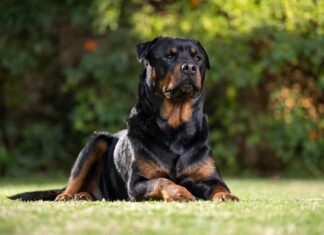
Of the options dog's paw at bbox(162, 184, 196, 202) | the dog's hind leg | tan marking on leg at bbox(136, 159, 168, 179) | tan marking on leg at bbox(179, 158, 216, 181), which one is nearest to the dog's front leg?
dog's paw at bbox(162, 184, 196, 202)

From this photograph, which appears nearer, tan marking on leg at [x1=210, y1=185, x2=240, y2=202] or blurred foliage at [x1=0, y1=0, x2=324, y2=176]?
tan marking on leg at [x1=210, y1=185, x2=240, y2=202]

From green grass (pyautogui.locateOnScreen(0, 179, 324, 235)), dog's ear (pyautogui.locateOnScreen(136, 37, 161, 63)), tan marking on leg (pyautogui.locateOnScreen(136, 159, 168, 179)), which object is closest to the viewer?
green grass (pyautogui.locateOnScreen(0, 179, 324, 235))

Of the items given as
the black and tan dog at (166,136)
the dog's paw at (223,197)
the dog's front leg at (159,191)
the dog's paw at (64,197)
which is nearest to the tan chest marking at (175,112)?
the black and tan dog at (166,136)

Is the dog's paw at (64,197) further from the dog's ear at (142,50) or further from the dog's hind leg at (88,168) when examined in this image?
the dog's ear at (142,50)

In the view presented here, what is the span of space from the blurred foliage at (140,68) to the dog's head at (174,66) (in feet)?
16.9

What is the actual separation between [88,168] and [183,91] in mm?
1315

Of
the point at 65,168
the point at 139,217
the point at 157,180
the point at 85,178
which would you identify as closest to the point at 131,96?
the point at 65,168

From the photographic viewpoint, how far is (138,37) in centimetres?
1230

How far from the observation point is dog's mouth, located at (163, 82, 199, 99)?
6.40m

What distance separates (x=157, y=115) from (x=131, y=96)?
19.1 feet

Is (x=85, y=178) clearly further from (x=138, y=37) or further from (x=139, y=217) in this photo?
(x=138, y=37)

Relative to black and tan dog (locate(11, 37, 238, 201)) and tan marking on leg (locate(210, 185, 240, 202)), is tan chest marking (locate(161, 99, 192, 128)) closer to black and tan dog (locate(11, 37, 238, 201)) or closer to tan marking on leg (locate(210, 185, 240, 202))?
black and tan dog (locate(11, 37, 238, 201))

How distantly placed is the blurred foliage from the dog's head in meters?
5.15

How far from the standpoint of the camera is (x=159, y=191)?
583 cm
